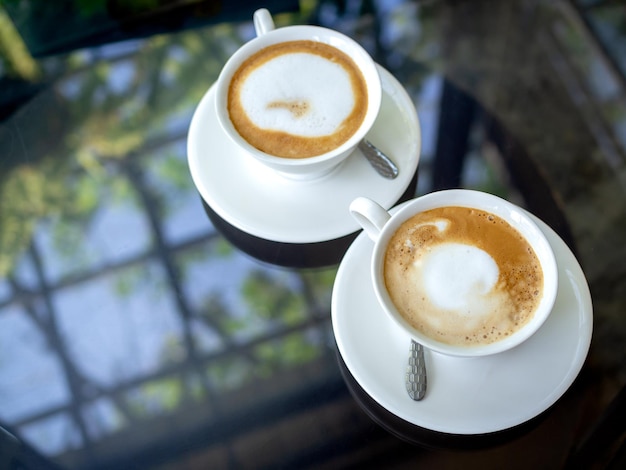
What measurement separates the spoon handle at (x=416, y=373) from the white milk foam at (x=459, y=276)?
0.07 meters

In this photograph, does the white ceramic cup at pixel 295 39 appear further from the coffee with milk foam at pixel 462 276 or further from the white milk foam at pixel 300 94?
the coffee with milk foam at pixel 462 276

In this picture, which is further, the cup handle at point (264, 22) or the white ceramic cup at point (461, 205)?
the cup handle at point (264, 22)

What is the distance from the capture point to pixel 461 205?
0.83m

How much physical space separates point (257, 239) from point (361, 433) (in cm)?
31

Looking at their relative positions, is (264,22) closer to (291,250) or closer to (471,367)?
(291,250)

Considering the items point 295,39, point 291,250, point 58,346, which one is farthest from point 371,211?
point 58,346

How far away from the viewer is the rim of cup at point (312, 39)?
2.91ft

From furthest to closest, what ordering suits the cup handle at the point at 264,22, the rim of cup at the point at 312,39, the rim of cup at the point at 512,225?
Answer: 1. the cup handle at the point at 264,22
2. the rim of cup at the point at 312,39
3. the rim of cup at the point at 512,225

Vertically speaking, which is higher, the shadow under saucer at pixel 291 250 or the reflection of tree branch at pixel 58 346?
the shadow under saucer at pixel 291 250

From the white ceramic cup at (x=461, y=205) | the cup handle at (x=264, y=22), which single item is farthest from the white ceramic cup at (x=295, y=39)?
the white ceramic cup at (x=461, y=205)

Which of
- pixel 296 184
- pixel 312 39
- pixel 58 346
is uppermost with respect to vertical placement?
pixel 312 39

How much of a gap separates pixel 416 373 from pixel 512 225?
206 millimetres

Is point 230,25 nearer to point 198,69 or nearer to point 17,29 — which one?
point 198,69

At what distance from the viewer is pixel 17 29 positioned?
1189 mm
